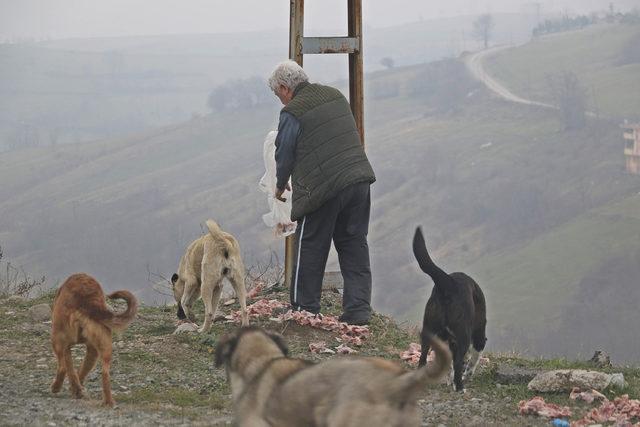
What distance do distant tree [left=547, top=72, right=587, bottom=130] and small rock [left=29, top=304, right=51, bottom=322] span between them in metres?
91.4

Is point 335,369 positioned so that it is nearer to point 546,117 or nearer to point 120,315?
point 120,315

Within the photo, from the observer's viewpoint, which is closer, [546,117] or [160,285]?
[160,285]

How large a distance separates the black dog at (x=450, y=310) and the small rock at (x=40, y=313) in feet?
15.7

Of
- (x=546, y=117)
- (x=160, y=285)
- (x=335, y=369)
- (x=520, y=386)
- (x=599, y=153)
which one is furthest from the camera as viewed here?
(x=546, y=117)

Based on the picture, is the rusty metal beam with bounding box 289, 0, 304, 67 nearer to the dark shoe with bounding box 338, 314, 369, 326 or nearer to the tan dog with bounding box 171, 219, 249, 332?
the tan dog with bounding box 171, 219, 249, 332

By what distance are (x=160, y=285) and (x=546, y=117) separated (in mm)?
95100

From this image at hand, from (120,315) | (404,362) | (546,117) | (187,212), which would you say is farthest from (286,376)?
(546,117)

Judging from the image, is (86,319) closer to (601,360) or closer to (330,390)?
(330,390)

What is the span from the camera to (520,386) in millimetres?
9539

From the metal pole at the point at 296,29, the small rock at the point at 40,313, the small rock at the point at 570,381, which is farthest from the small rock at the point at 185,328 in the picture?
the small rock at the point at 570,381

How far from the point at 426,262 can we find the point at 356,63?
506 centimetres

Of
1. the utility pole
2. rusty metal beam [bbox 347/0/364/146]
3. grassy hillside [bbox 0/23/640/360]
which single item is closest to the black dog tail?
the utility pole

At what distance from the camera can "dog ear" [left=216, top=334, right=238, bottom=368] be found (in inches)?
252

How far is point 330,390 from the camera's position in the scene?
561 centimetres
